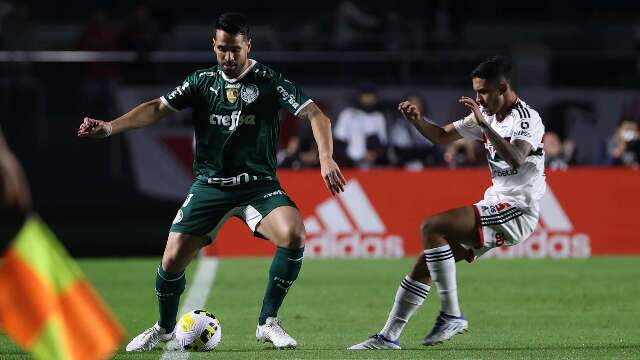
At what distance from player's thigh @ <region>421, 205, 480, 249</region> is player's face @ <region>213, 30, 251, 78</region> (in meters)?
1.64

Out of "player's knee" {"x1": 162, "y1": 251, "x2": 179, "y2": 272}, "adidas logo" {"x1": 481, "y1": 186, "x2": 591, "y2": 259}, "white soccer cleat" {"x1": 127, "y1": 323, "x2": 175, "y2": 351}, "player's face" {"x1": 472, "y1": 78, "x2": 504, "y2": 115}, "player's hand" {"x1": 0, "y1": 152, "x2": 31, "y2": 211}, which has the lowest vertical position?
"adidas logo" {"x1": 481, "y1": 186, "x2": 591, "y2": 259}

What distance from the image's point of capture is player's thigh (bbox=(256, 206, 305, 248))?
8656 mm

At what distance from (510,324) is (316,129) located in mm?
2527

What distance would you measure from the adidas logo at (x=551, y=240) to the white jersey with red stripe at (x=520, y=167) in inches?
292

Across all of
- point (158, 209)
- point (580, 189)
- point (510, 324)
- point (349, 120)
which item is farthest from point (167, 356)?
point (158, 209)

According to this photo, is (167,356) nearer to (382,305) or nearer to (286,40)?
(382,305)

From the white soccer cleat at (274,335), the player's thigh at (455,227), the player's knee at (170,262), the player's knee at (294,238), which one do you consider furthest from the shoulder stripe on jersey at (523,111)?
the player's knee at (170,262)

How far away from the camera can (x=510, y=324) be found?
33.4 feet

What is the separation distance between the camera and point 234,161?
8.91m

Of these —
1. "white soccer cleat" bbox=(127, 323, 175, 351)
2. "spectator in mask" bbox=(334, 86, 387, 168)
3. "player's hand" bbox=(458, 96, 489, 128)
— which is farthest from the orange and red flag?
"spectator in mask" bbox=(334, 86, 387, 168)

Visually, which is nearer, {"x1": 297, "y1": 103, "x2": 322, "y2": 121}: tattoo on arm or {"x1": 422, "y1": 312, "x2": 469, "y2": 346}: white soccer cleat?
{"x1": 422, "y1": 312, "x2": 469, "y2": 346}: white soccer cleat

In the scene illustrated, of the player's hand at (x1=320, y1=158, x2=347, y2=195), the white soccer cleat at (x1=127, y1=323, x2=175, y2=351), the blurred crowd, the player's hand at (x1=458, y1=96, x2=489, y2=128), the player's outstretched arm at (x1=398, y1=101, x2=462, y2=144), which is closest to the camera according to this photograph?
the player's hand at (x1=458, y1=96, x2=489, y2=128)

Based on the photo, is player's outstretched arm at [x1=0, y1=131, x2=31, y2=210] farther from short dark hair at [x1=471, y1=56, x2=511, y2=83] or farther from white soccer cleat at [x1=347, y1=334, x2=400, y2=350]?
short dark hair at [x1=471, y1=56, x2=511, y2=83]

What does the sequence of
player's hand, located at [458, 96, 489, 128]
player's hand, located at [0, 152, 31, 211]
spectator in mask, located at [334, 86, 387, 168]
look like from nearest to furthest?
player's hand, located at [0, 152, 31, 211] < player's hand, located at [458, 96, 489, 128] < spectator in mask, located at [334, 86, 387, 168]
